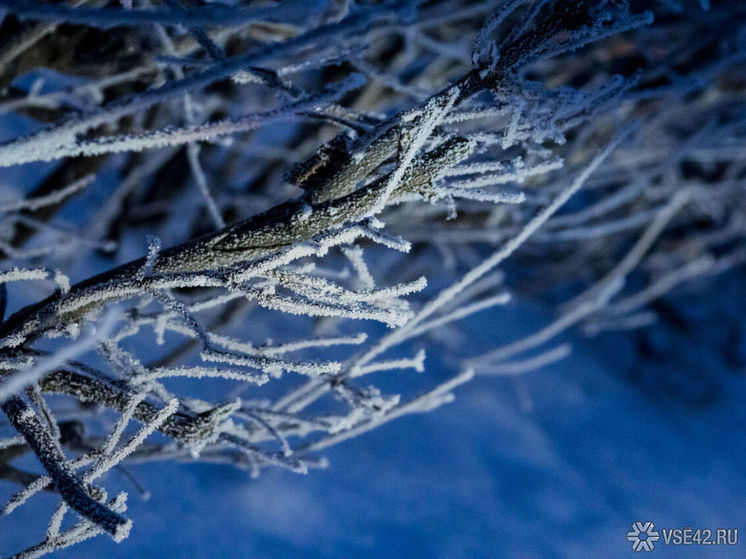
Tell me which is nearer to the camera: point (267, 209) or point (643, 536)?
point (267, 209)

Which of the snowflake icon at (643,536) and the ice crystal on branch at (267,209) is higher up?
the snowflake icon at (643,536)

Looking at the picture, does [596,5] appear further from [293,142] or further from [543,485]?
[543,485]

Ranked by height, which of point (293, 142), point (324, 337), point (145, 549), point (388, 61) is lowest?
point (145, 549)

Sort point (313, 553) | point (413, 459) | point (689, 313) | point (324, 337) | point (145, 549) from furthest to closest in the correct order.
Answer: point (689, 313)
point (413, 459)
point (313, 553)
point (145, 549)
point (324, 337)

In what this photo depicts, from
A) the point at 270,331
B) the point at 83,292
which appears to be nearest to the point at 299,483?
the point at 270,331

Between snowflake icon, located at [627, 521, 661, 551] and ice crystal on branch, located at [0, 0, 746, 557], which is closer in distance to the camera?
ice crystal on branch, located at [0, 0, 746, 557]

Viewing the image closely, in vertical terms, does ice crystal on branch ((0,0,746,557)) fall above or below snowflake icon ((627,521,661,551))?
below

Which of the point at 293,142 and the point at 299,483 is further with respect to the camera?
the point at 293,142

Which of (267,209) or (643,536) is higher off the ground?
(643,536)
